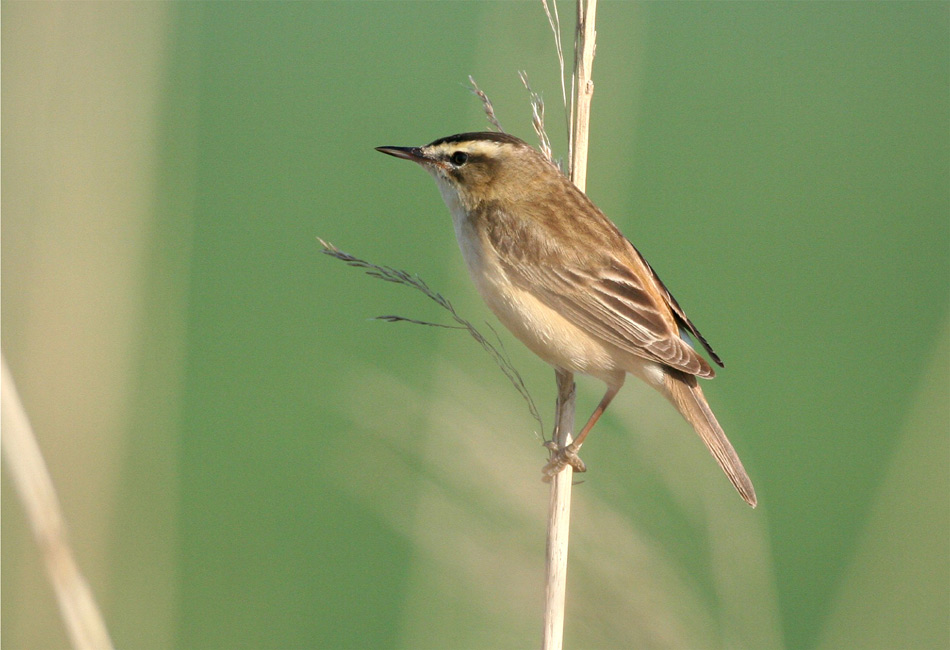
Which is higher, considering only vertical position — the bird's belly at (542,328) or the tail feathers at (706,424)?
the bird's belly at (542,328)

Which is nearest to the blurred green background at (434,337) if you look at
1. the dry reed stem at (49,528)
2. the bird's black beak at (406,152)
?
the bird's black beak at (406,152)

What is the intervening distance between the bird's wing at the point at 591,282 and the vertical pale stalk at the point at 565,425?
0.61ft

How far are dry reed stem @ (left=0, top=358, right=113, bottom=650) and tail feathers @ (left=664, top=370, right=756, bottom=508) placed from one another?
1.67m

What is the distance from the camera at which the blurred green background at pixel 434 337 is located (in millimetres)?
2527

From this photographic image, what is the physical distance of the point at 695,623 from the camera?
210cm

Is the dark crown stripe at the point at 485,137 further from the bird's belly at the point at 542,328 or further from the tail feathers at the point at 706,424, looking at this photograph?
the tail feathers at the point at 706,424

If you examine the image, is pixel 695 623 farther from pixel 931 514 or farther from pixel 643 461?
pixel 931 514

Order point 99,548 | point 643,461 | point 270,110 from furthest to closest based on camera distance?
point 270,110, point 99,548, point 643,461

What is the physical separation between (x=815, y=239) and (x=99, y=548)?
211 inches

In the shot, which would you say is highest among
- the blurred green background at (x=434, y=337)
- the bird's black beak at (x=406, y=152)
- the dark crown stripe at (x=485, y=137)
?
the dark crown stripe at (x=485, y=137)

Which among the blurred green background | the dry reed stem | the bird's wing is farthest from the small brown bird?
the dry reed stem

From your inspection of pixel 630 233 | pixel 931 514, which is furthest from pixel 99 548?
pixel 630 233

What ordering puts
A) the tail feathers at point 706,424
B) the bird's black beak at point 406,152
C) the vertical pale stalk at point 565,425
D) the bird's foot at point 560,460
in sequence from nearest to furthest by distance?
the vertical pale stalk at point 565,425 < the bird's foot at point 560,460 < the tail feathers at point 706,424 < the bird's black beak at point 406,152

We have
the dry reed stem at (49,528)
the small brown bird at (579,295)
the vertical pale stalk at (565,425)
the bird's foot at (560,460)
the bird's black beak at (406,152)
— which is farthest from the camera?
the bird's black beak at (406,152)
